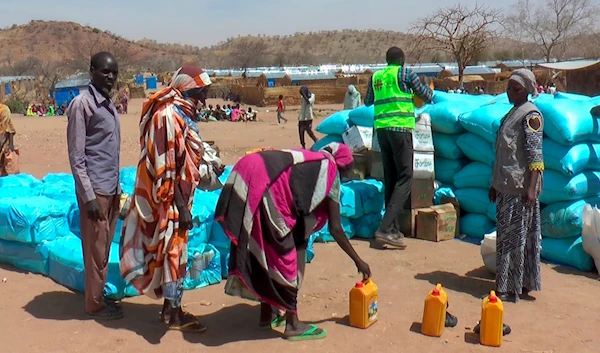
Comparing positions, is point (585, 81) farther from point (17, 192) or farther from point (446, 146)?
point (17, 192)

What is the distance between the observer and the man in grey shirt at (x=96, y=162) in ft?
11.6

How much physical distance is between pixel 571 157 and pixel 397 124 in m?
1.49

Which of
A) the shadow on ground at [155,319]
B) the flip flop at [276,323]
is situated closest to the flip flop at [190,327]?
the shadow on ground at [155,319]

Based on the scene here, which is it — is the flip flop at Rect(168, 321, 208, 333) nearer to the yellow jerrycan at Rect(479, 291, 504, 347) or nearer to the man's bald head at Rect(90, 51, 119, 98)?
the man's bald head at Rect(90, 51, 119, 98)

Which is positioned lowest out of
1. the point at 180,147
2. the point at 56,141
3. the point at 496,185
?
the point at 56,141

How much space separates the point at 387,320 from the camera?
395 cm

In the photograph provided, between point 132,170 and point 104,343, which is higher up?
point 132,170

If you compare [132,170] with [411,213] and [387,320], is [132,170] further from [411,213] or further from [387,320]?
[387,320]

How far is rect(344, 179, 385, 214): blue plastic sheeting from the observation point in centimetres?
584

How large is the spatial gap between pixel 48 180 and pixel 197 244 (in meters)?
2.31

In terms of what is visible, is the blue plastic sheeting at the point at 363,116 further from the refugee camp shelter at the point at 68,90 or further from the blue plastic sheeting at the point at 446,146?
the refugee camp shelter at the point at 68,90

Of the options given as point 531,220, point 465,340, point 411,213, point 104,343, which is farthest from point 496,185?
point 104,343

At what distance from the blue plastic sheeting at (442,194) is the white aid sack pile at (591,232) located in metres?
1.40

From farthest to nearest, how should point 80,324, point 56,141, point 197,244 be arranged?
point 56,141, point 197,244, point 80,324
